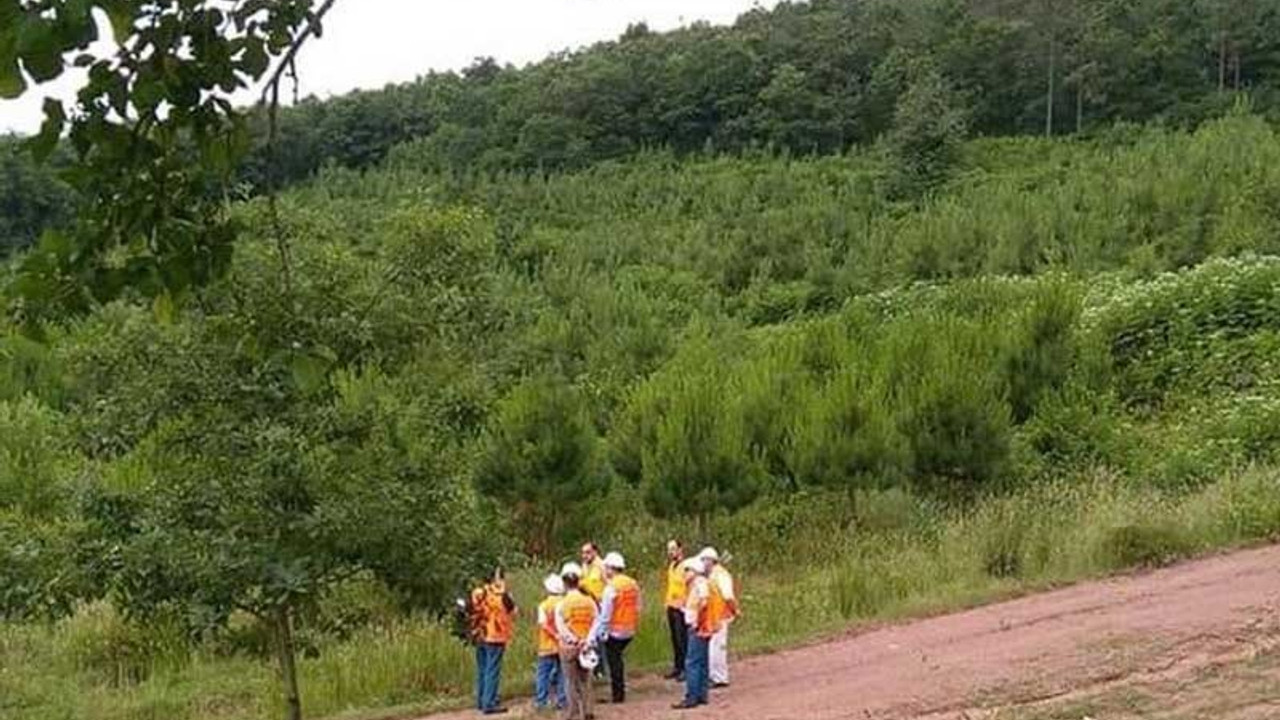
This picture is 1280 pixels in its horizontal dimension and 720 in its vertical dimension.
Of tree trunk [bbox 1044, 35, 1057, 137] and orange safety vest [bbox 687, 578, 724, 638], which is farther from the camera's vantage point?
tree trunk [bbox 1044, 35, 1057, 137]

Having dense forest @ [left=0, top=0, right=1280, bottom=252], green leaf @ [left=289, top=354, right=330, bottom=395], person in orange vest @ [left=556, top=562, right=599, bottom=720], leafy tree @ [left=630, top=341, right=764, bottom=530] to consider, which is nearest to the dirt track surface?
person in orange vest @ [left=556, top=562, right=599, bottom=720]

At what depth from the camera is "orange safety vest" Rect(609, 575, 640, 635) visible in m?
14.3

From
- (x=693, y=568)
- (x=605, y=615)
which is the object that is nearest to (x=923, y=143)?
(x=693, y=568)

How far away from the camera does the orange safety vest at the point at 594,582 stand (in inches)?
566

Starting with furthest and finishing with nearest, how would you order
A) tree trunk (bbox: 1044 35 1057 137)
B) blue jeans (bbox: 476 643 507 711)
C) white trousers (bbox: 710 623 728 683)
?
1. tree trunk (bbox: 1044 35 1057 137)
2. white trousers (bbox: 710 623 728 683)
3. blue jeans (bbox: 476 643 507 711)

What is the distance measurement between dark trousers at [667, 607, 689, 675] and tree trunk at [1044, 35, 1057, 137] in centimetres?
5545

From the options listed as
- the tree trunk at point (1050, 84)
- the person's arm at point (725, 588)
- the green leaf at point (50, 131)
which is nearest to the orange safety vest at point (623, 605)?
the person's arm at point (725, 588)

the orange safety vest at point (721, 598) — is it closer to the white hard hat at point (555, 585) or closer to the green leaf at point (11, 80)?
the white hard hat at point (555, 585)

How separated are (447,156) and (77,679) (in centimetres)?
6184

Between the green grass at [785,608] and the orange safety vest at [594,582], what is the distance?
6.63 ft

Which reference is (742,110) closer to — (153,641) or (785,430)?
(785,430)

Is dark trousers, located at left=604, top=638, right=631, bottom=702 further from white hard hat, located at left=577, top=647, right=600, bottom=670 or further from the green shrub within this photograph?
the green shrub

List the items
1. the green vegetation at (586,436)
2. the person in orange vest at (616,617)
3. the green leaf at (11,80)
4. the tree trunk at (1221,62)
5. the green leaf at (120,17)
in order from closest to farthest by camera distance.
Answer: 1. the green leaf at (11,80)
2. the green leaf at (120,17)
3. the green vegetation at (586,436)
4. the person in orange vest at (616,617)
5. the tree trunk at (1221,62)

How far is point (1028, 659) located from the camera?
14758mm
